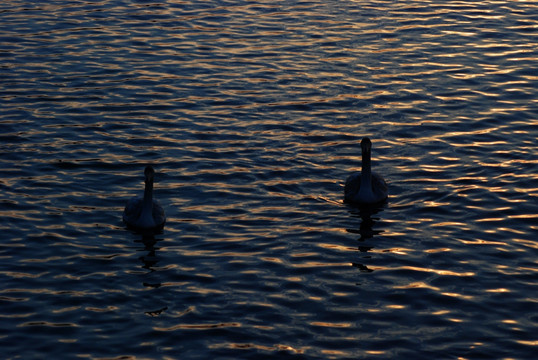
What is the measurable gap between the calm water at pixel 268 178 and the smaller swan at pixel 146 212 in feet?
1.06

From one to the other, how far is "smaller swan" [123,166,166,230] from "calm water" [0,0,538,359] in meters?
0.32

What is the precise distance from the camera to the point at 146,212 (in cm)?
2266

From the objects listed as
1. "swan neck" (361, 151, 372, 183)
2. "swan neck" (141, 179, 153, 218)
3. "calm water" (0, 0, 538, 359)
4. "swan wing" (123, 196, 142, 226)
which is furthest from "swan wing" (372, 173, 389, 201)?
"swan wing" (123, 196, 142, 226)

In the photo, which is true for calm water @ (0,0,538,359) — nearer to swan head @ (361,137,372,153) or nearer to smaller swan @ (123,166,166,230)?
smaller swan @ (123,166,166,230)

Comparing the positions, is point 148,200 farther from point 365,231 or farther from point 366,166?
point 366,166

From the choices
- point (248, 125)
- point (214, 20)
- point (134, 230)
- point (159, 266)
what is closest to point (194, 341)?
point (159, 266)

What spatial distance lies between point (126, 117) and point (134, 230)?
7001 millimetres

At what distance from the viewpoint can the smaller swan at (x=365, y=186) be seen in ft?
78.9

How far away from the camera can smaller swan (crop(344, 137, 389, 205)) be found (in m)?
24.0

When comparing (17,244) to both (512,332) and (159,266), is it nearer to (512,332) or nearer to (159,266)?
(159,266)

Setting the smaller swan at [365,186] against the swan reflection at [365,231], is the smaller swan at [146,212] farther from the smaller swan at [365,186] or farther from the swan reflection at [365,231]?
the smaller swan at [365,186]

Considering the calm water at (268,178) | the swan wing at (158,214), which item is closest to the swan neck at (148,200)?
the swan wing at (158,214)

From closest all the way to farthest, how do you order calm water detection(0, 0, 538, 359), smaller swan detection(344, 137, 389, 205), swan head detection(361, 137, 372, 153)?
calm water detection(0, 0, 538, 359) → smaller swan detection(344, 137, 389, 205) → swan head detection(361, 137, 372, 153)

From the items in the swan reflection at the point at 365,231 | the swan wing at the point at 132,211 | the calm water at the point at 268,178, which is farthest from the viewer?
the swan wing at the point at 132,211
